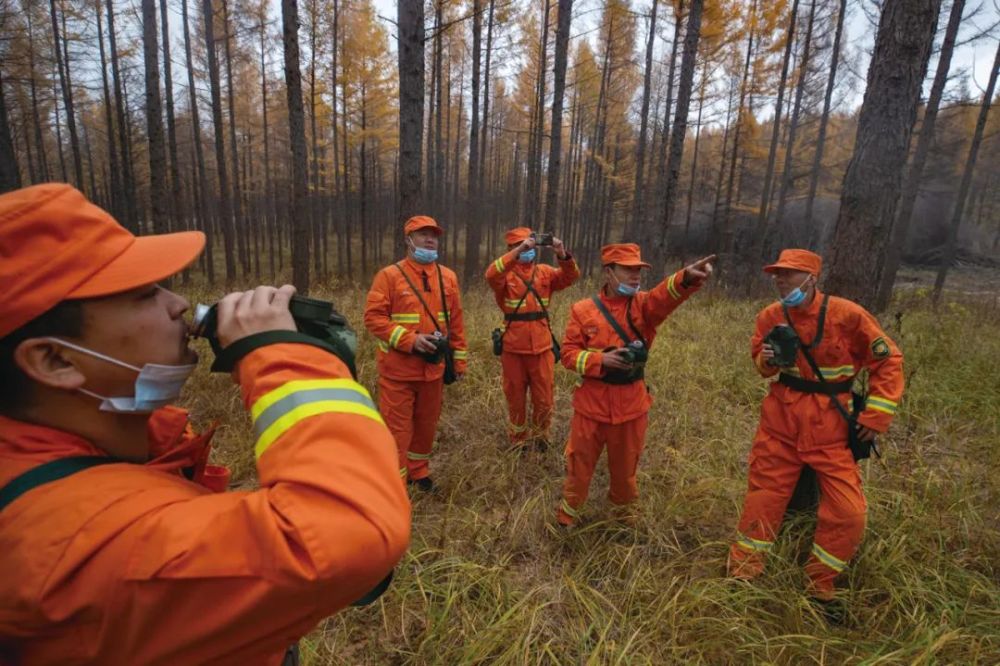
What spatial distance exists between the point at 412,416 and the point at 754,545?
2.77 metres

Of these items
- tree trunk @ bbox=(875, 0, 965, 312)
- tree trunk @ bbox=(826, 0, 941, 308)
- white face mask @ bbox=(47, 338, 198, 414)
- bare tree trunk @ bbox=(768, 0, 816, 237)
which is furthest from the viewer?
bare tree trunk @ bbox=(768, 0, 816, 237)

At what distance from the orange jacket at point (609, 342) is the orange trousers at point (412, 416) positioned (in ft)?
4.40

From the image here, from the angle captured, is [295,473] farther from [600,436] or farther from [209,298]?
[209,298]

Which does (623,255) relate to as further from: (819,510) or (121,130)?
(121,130)

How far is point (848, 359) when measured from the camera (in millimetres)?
3094

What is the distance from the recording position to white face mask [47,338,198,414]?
99 cm

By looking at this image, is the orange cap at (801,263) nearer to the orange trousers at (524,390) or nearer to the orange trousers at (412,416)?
the orange trousers at (524,390)

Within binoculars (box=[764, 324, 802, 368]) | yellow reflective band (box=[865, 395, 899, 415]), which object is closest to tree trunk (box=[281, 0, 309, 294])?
binoculars (box=[764, 324, 802, 368])

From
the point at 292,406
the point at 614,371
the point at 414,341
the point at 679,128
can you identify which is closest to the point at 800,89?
→ the point at 679,128

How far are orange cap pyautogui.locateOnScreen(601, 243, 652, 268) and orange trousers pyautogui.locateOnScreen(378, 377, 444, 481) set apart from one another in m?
1.81

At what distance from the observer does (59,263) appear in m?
0.85

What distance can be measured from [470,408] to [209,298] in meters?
7.27

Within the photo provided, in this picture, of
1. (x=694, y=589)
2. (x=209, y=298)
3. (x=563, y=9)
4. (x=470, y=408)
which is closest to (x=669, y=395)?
(x=470, y=408)

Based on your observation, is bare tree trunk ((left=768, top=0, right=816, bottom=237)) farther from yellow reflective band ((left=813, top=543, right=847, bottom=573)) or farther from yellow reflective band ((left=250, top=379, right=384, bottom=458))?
yellow reflective band ((left=250, top=379, right=384, bottom=458))
